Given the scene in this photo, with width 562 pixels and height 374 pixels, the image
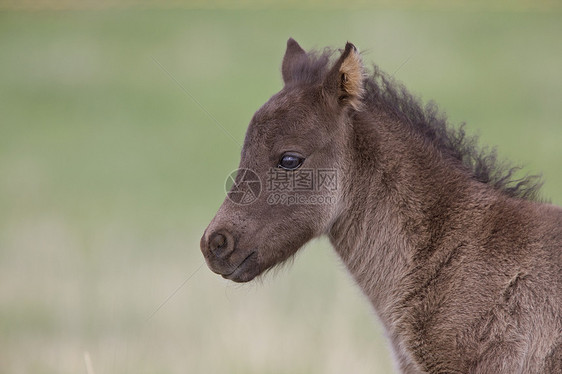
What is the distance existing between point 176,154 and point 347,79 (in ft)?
58.6

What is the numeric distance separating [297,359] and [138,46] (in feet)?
86.8

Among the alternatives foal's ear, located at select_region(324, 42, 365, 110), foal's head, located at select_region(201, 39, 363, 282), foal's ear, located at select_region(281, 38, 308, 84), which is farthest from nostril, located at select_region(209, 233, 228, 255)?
foal's ear, located at select_region(281, 38, 308, 84)

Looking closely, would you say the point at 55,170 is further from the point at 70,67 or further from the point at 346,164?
the point at 346,164

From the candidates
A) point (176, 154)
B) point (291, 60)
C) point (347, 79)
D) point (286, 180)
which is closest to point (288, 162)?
point (286, 180)

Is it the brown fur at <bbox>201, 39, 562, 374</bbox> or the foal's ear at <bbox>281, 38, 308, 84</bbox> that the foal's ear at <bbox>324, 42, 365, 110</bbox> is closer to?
the brown fur at <bbox>201, 39, 562, 374</bbox>

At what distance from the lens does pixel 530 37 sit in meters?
33.0

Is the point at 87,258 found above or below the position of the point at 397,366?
above

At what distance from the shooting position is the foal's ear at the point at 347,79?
5734 mm

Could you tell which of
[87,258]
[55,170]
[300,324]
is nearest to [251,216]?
[300,324]

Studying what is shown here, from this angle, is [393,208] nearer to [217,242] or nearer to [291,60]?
[217,242]

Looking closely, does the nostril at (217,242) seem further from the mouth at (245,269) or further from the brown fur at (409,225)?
the mouth at (245,269)

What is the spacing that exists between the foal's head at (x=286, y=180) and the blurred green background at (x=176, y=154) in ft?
2.32

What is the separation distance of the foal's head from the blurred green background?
27.8 inches

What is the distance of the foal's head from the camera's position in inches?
224
